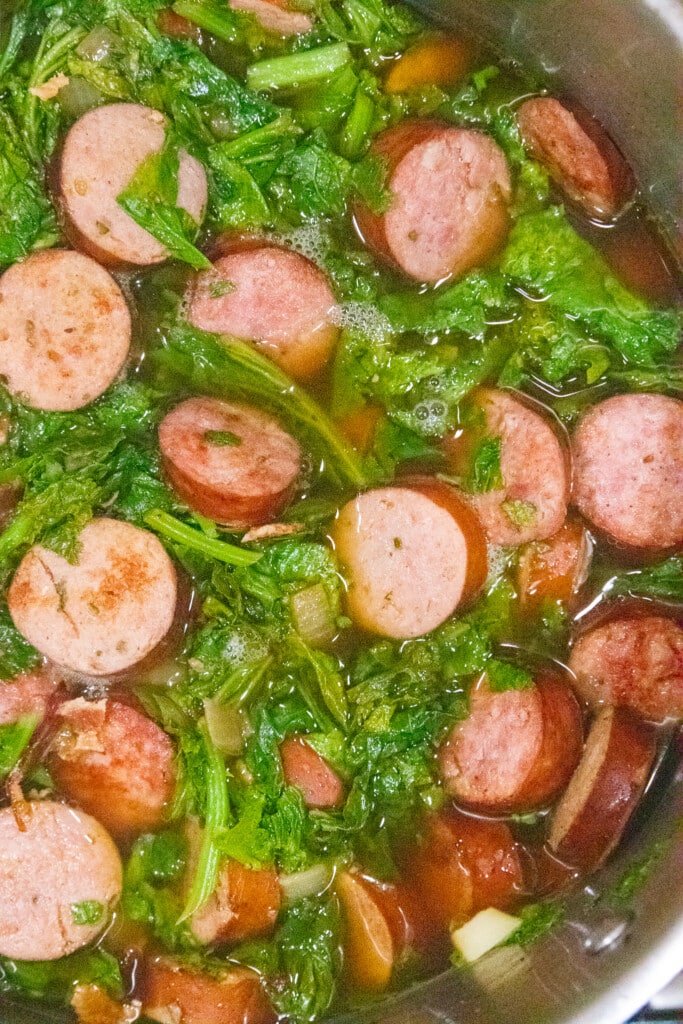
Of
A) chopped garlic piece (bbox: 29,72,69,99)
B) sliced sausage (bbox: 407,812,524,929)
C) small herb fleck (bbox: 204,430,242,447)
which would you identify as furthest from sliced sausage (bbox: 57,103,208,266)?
sliced sausage (bbox: 407,812,524,929)

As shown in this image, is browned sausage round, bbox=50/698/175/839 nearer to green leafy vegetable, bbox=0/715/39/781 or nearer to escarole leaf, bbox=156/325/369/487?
green leafy vegetable, bbox=0/715/39/781

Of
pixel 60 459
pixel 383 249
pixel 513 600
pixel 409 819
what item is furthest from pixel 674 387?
pixel 60 459

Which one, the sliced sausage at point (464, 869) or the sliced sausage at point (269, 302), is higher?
the sliced sausage at point (269, 302)

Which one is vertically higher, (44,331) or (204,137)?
(204,137)

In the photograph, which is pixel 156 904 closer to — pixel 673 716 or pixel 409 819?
pixel 409 819

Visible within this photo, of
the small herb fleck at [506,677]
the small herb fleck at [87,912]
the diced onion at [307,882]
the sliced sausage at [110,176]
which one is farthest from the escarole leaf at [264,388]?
the small herb fleck at [87,912]

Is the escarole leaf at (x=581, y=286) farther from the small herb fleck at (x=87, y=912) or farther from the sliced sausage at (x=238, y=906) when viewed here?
the small herb fleck at (x=87, y=912)
